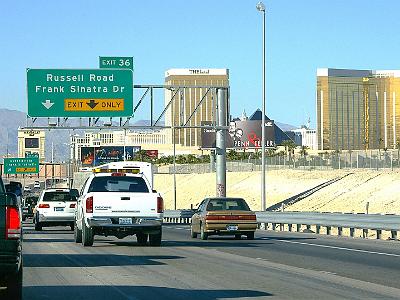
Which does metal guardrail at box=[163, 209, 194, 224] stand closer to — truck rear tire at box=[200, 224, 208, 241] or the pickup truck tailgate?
truck rear tire at box=[200, 224, 208, 241]

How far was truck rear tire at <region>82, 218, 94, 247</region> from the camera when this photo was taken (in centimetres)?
2900

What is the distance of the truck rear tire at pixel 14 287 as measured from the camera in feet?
42.8

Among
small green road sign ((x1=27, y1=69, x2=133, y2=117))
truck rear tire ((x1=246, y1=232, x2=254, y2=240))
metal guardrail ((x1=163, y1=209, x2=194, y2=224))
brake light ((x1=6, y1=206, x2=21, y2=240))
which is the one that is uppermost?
small green road sign ((x1=27, y1=69, x2=133, y2=117))

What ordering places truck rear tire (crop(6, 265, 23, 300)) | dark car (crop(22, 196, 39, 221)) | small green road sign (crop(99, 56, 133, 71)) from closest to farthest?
truck rear tire (crop(6, 265, 23, 300)) < small green road sign (crop(99, 56, 133, 71)) < dark car (crop(22, 196, 39, 221))

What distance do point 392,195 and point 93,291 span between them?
64.1 metres

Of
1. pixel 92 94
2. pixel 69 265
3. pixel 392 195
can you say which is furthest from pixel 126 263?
pixel 392 195

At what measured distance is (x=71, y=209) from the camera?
145 ft

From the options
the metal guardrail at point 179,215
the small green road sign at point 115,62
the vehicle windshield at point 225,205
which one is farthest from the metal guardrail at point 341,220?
the small green road sign at point 115,62

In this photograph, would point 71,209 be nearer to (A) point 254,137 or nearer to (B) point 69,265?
(B) point 69,265

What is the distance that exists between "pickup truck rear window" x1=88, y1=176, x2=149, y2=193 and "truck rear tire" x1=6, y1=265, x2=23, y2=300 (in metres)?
15.5

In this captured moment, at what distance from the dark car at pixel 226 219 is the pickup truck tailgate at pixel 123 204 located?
6183 mm

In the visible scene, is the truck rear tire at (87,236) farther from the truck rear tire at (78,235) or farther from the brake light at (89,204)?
the truck rear tire at (78,235)

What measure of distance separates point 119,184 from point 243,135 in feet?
416

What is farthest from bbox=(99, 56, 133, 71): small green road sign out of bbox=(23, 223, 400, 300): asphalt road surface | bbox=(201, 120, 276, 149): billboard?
bbox=(201, 120, 276, 149): billboard
